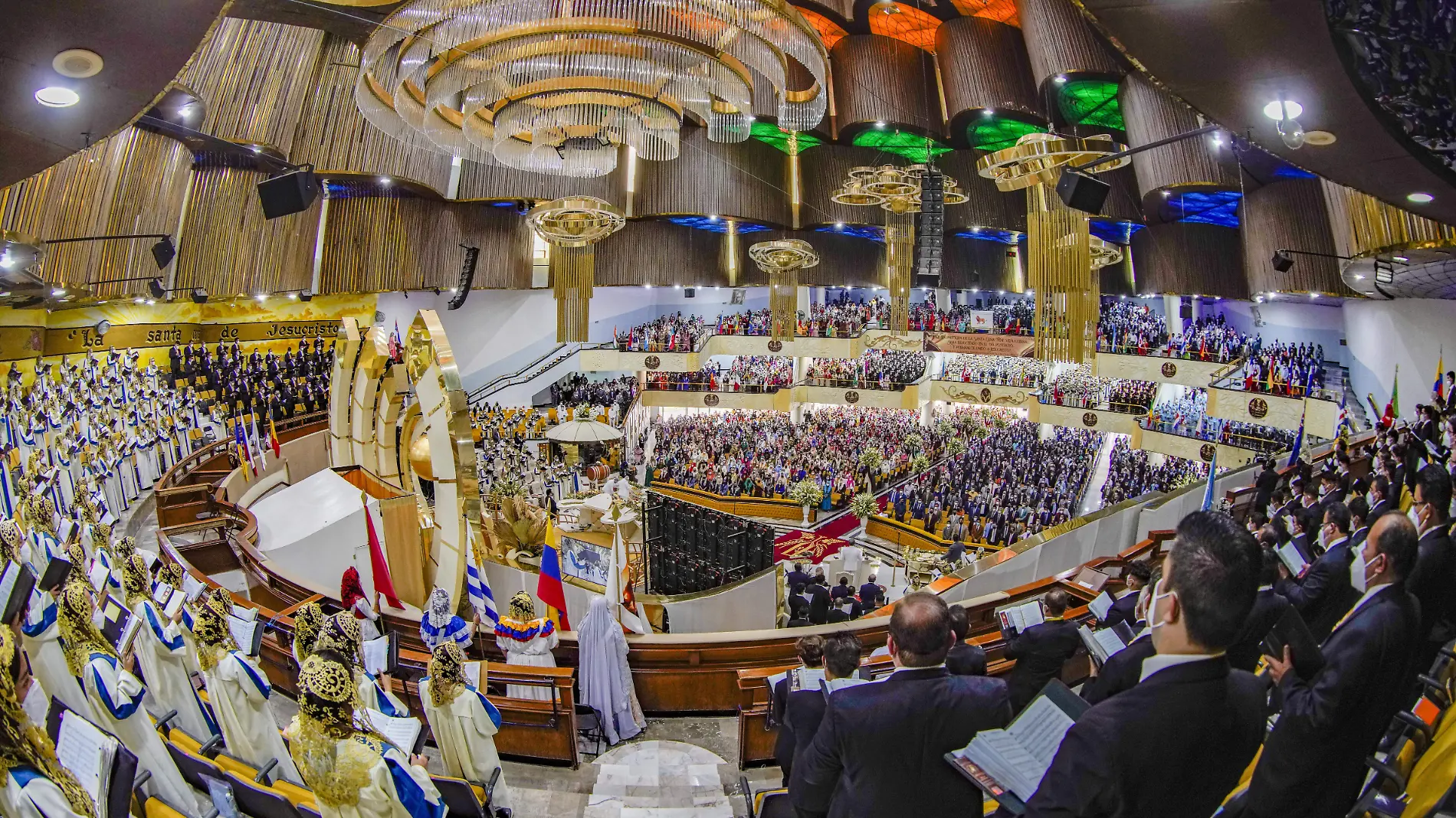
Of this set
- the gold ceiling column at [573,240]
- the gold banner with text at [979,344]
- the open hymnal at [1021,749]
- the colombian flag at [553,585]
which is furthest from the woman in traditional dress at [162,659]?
the gold banner with text at [979,344]

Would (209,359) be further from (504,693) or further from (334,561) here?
(504,693)

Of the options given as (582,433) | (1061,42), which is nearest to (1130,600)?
(582,433)

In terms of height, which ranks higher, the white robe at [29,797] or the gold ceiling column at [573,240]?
the gold ceiling column at [573,240]

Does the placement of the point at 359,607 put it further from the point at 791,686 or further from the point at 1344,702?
the point at 1344,702

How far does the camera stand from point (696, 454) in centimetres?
2147

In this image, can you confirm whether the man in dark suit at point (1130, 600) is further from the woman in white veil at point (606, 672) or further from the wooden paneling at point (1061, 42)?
the wooden paneling at point (1061, 42)

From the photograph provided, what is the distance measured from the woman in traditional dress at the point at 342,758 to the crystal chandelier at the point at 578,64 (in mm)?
2927

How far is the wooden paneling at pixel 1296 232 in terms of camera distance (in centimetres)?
1386

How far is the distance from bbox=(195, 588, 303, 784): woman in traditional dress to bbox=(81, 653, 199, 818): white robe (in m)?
0.46

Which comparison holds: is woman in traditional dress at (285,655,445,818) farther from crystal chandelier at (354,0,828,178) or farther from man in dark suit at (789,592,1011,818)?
crystal chandelier at (354,0,828,178)

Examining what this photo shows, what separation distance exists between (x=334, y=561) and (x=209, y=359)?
11.2 meters

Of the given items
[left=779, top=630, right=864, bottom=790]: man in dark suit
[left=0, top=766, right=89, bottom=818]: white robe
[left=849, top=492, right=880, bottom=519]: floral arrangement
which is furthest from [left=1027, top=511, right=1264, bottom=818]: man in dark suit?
[left=849, top=492, right=880, bottom=519]: floral arrangement

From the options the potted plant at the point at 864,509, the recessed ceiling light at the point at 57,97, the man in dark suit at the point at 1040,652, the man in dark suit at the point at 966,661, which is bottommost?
the potted plant at the point at 864,509

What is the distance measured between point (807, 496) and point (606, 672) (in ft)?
42.5
